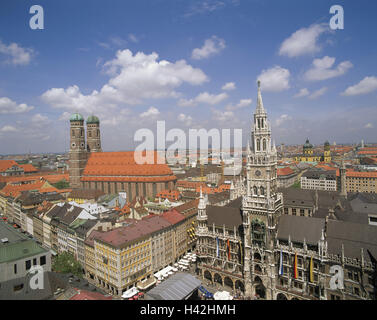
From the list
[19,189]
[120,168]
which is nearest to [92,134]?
[120,168]

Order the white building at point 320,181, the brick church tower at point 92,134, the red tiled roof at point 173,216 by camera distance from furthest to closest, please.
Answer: the brick church tower at point 92,134 → the white building at point 320,181 → the red tiled roof at point 173,216

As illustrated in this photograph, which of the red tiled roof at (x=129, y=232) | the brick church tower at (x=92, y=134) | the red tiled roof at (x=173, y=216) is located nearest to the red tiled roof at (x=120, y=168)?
the brick church tower at (x=92, y=134)

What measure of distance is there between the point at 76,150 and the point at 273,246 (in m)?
130

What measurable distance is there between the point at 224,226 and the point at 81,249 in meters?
38.0

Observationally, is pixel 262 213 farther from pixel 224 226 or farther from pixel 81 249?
pixel 81 249

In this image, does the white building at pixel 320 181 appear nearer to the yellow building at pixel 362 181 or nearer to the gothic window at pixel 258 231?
the yellow building at pixel 362 181

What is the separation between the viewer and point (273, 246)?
51625mm

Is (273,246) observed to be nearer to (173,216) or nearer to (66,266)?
(173,216)

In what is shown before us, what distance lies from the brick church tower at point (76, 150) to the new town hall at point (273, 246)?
10823cm

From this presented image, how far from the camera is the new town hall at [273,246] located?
1736 inches

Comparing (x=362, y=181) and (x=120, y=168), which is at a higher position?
(x=120, y=168)
